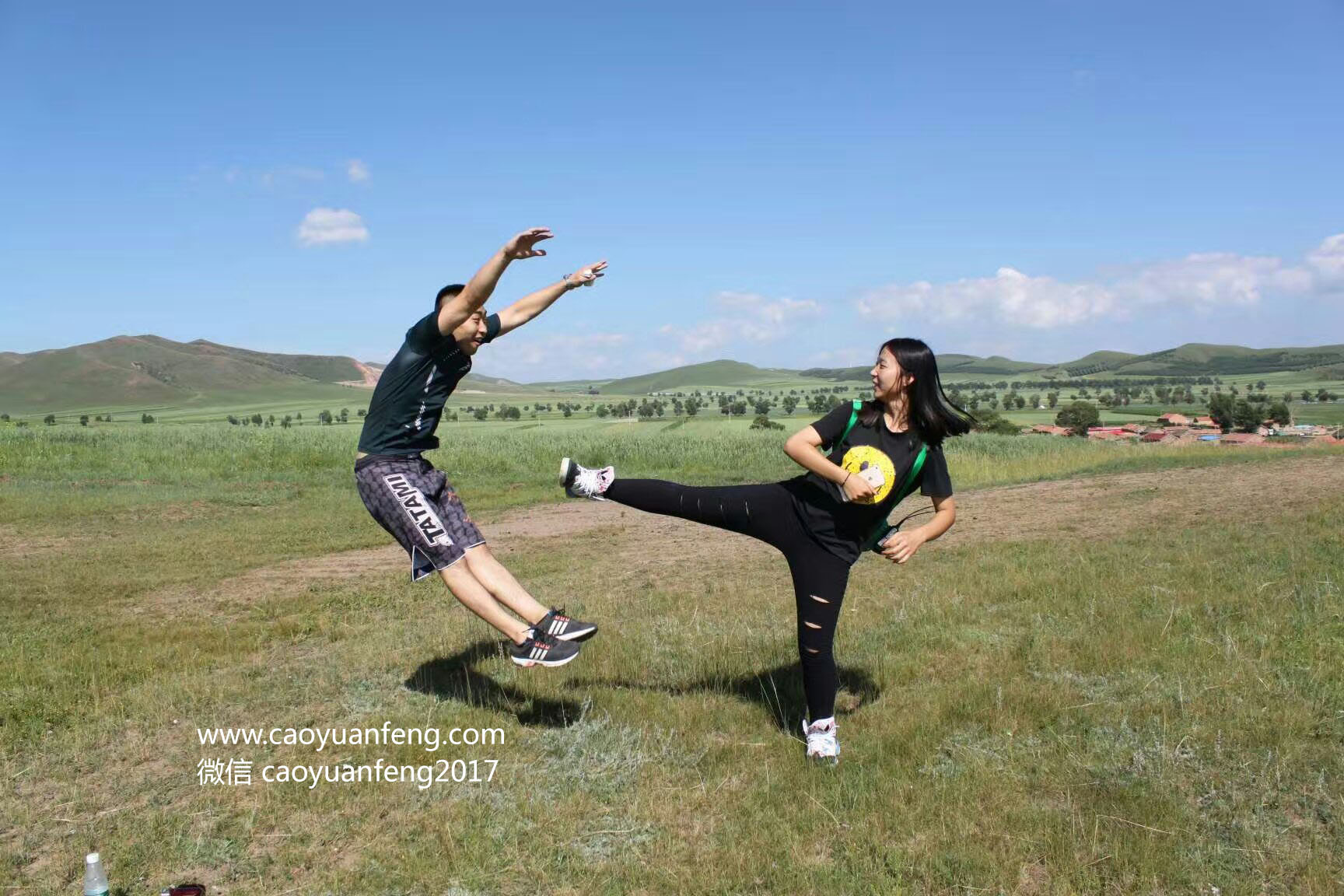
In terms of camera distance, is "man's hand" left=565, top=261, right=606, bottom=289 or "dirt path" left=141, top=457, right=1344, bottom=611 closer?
"man's hand" left=565, top=261, right=606, bottom=289

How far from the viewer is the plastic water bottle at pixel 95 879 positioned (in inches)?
123

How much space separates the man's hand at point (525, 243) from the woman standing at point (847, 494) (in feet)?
5.89

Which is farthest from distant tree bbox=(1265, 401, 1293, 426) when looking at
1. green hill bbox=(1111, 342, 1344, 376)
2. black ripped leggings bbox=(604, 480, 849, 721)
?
green hill bbox=(1111, 342, 1344, 376)

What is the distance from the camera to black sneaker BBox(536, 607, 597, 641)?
486 cm

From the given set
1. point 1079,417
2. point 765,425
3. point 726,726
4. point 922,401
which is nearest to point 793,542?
point 922,401

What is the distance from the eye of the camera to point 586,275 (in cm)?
577

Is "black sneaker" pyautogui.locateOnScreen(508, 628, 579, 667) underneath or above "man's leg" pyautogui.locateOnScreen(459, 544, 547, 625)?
underneath

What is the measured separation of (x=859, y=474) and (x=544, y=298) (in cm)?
255

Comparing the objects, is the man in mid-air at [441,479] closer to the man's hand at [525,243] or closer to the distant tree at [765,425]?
the man's hand at [525,243]

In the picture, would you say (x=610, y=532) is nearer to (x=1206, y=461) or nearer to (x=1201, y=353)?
(x=1206, y=461)

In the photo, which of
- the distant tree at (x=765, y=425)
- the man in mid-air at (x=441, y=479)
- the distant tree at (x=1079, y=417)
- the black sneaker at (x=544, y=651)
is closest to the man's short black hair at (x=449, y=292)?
the man in mid-air at (x=441, y=479)

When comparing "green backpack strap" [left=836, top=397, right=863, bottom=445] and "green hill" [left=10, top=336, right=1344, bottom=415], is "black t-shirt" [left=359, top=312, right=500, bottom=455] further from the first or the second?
"green hill" [left=10, top=336, right=1344, bottom=415]

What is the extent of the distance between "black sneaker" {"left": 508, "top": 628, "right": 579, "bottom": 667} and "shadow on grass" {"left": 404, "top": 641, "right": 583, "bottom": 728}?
0.78m

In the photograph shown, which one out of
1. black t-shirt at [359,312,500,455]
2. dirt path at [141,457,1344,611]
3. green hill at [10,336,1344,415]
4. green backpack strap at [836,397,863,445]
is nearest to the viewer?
green backpack strap at [836,397,863,445]
